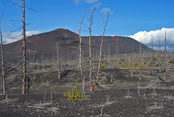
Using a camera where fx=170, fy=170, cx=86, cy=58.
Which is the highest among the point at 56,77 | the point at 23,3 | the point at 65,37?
the point at 65,37

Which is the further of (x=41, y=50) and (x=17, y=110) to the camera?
(x=41, y=50)

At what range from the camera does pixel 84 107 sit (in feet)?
25.2

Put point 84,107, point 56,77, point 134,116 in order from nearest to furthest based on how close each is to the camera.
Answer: point 134,116, point 84,107, point 56,77

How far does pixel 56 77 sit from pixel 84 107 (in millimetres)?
27857

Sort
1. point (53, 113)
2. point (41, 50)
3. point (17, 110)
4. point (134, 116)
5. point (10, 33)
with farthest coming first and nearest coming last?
1. point (41, 50)
2. point (10, 33)
3. point (17, 110)
4. point (53, 113)
5. point (134, 116)

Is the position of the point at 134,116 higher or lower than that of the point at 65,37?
lower

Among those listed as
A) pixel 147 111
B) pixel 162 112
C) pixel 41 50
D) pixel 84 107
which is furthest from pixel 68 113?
pixel 41 50

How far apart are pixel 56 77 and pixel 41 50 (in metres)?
89.0

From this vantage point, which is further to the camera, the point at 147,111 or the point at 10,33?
the point at 10,33

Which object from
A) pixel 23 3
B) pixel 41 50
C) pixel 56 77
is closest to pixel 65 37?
pixel 41 50

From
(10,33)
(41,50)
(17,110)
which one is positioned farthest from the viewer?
(41,50)

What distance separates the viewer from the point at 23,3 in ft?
46.1

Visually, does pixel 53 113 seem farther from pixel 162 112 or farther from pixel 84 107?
pixel 162 112

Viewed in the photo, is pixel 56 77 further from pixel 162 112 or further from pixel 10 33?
pixel 162 112
